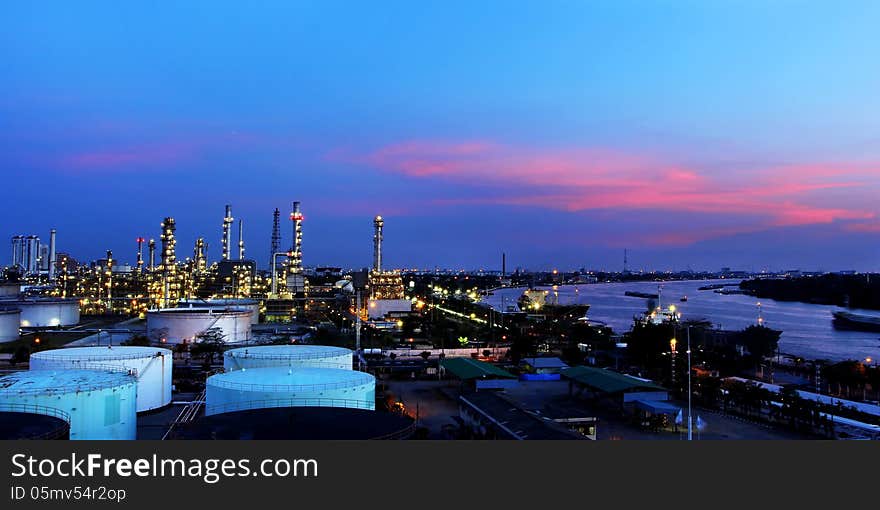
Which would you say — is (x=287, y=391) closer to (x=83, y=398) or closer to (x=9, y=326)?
(x=83, y=398)

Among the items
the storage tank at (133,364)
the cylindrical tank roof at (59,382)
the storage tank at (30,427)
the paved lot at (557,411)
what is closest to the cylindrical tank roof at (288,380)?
the cylindrical tank roof at (59,382)

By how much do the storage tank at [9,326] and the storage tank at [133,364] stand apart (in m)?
15.7

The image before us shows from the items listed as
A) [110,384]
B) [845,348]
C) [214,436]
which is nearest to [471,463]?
[214,436]

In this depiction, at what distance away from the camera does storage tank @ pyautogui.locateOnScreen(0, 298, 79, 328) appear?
32.4m

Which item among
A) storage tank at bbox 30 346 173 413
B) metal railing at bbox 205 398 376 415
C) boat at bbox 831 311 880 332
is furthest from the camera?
boat at bbox 831 311 880 332

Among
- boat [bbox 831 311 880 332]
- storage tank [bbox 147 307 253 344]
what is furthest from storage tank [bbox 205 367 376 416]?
boat [bbox 831 311 880 332]

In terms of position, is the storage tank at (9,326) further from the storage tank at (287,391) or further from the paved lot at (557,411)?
the storage tank at (287,391)

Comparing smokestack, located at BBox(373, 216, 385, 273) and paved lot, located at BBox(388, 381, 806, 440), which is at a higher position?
smokestack, located at BBox(373, 216, 385, 273)

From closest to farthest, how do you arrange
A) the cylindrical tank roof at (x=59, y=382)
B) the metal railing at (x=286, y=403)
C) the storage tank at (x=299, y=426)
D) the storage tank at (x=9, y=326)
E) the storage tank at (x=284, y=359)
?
1. the storage tank at (x=299, y=426)
2. the cylindrical tank roof at (x=59, y=382)
3. the metal railing at (x=286, y=403)
4. the storage tank at (x=284, y=359)
5. the storage tank at (x=9, y=326)

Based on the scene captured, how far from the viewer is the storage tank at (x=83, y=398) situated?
9.19 meters

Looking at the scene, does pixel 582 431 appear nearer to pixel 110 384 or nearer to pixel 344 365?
pixel 344 365

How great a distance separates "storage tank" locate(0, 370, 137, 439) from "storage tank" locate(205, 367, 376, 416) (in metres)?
1.34

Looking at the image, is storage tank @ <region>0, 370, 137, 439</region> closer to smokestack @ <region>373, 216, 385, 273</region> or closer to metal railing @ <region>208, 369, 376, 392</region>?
metal railing @ <region>208, 369, 376, 392</region>

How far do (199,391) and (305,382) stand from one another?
8.04 metres
